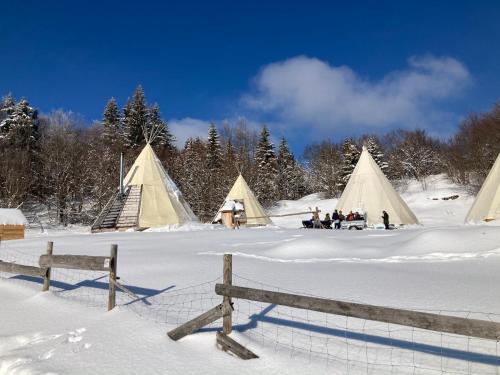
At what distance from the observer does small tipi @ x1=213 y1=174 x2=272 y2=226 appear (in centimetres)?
2606

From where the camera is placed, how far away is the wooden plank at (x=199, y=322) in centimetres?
427

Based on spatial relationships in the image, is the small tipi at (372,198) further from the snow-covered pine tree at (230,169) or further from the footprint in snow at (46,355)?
the footprint in snow at (46,355)

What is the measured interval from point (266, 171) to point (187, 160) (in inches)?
407

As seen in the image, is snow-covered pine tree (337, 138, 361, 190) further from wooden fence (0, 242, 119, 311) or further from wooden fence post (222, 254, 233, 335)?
wooden fence post (222, 254, 233, 335)

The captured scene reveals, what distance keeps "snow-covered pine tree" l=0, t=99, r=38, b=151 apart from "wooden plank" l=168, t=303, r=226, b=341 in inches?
1529

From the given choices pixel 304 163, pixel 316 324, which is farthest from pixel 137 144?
pixel 316 324

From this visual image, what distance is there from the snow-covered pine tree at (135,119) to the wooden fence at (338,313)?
144 feet

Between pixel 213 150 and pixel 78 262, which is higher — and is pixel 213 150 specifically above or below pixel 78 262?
above

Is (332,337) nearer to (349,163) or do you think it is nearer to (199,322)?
(199,322)

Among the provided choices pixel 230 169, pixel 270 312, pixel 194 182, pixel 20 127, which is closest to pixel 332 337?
pixel 270 312

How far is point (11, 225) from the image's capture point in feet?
63.3

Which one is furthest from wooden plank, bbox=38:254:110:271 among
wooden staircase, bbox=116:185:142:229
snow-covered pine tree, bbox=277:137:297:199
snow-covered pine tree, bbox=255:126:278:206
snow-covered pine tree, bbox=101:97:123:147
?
snow-covered pine tree, bbox=277:137:297:199

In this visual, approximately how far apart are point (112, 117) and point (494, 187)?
4600cm

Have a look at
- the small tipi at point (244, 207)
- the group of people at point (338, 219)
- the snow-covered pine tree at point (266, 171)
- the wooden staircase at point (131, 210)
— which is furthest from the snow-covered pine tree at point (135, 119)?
the group of people at point (338, 219)
